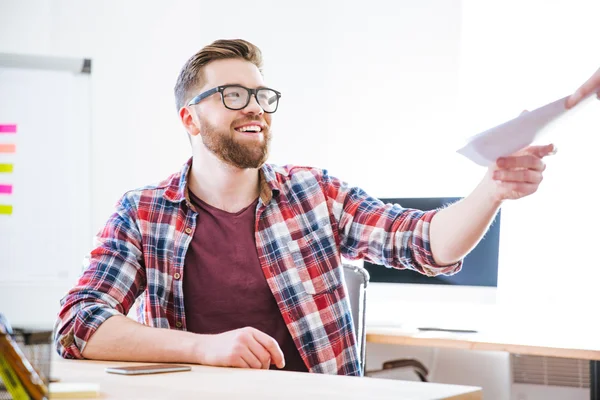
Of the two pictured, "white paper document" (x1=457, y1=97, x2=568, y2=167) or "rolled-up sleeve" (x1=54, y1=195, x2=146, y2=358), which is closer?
"white paper document" (x1=457, y1=97, x2=568, y2=167)

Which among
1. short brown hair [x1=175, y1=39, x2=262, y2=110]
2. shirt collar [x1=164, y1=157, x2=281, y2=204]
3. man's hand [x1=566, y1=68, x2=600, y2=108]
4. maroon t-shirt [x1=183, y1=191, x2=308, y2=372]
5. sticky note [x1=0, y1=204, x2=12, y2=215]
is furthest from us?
sticky note [x1=0, y1=204, x2=12, y2=215]

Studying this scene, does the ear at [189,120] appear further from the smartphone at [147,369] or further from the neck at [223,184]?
the smartphone at [147,369]

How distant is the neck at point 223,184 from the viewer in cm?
188

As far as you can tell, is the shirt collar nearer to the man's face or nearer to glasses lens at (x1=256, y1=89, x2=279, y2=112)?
the man's face

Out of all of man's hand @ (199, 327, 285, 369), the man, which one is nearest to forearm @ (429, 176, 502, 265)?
the man

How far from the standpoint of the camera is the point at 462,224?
5.05 ft

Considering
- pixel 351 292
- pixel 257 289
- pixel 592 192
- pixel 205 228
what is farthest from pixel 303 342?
pixel 592 192

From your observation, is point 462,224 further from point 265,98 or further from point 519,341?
point 519,341

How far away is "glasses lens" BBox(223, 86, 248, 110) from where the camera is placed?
6.34ft

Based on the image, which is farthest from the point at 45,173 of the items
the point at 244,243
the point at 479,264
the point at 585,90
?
the point at 585,90

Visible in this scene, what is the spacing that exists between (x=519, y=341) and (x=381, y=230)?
1097mm

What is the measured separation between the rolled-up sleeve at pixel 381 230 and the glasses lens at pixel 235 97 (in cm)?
27

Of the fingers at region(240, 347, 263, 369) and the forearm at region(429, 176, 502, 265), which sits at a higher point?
the forearm at region(429, 176, 502, 265)

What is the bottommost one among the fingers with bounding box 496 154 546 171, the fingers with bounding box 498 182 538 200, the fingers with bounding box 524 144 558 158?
the fingers with bounding box 498 182 538 200
